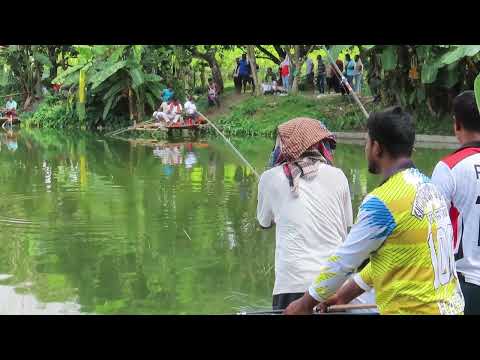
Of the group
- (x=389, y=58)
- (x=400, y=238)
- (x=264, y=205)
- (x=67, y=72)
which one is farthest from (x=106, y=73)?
(x=400, y=238)

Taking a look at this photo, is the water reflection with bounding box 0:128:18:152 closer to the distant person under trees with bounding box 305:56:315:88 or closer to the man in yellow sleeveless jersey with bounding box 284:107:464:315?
the distant person under trees with bounding box 305:56:315:88

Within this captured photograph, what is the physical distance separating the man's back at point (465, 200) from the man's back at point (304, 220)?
0.44 meters

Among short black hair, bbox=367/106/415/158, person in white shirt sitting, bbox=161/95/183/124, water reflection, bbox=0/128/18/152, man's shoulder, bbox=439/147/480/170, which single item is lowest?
water reflection, bbox=0/128/18/152

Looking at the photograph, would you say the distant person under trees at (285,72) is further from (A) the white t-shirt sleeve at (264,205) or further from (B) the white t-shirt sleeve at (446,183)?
(B) the white t-shirt sleeve at (446,183)

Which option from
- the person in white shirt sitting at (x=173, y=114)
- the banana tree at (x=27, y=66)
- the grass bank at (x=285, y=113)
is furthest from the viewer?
the banana tree at (x=27, y=66)

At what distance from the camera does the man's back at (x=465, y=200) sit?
288cm

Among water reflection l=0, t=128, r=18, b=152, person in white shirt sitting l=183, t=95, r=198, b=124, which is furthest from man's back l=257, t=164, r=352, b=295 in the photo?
person in white shirt sitting l=183, t=95, r=198, b=124

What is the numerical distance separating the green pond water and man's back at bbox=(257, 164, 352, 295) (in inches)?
88.9

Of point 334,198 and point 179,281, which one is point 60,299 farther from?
point 334,198

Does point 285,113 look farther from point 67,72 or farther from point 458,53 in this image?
point 458,53

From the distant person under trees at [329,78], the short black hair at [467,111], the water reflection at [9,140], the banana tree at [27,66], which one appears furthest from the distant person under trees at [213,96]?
the short black hair at [467,111]

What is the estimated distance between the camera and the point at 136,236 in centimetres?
771

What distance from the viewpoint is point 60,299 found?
219 inches

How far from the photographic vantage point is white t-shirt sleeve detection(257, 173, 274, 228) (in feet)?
10.2
